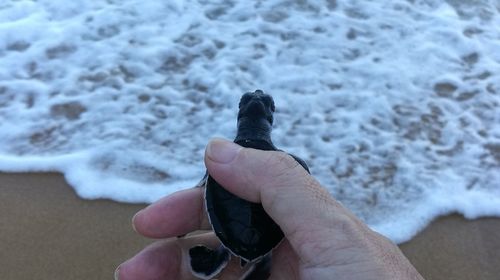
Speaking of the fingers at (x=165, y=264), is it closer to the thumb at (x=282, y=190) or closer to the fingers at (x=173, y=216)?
the fingers at (x=173, y=216)

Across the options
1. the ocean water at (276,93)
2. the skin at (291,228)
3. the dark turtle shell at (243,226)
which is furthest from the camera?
the ocean water at (276,93)

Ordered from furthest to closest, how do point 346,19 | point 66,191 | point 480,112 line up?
1. point 346,19
2. point 480,112
3. point 66,191

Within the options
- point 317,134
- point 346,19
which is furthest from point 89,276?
point 346,19

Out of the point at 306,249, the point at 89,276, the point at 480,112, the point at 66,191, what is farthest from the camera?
the point at 480,112

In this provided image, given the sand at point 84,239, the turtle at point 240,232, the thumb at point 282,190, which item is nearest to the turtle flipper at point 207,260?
the turtle at point 240,232

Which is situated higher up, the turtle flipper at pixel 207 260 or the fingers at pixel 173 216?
the fingers at pixel 173 216

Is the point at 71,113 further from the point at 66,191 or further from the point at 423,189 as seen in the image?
the point at 423,189

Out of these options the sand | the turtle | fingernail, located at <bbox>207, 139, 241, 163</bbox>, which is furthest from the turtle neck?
the sand
